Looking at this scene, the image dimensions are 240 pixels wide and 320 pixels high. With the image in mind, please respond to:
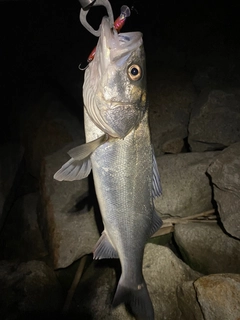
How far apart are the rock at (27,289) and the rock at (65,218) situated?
0.25 m

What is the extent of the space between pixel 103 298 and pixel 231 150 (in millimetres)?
2620

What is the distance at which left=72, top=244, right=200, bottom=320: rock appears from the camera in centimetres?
315

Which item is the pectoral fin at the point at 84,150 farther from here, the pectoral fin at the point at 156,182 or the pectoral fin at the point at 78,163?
the pectoral fin at the point at 156,182

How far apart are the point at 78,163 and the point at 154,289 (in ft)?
7.15

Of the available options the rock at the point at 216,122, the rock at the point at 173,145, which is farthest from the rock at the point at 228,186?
the rock at the point at 173,145

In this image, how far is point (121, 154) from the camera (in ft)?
6.46

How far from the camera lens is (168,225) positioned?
13.3 feet

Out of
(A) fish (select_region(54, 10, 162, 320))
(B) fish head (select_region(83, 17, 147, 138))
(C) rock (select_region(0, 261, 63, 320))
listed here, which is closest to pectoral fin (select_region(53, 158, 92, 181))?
(A) fish (select_region(54, 10, 162, 320))

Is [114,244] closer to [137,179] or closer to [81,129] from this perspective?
[137,179]

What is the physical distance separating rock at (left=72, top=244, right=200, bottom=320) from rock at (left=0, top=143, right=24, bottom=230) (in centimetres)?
200

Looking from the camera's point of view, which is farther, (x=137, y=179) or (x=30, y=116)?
(x=30, y=116)

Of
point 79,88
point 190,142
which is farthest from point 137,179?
point 79,88

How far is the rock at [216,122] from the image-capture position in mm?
4270

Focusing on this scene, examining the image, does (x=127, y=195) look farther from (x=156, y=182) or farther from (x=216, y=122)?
(x=216, y=122)
